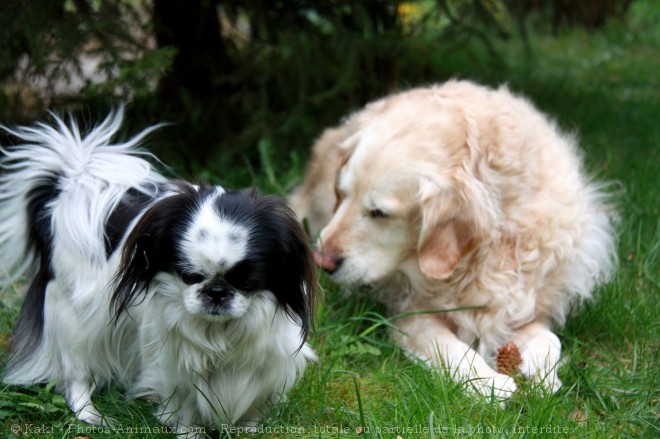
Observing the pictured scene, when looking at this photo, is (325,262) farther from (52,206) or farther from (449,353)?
(52,206)

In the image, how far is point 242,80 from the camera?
4.61 meters

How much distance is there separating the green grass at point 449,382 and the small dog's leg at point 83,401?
37mm

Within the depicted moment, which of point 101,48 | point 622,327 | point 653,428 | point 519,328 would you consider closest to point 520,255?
point 519,328

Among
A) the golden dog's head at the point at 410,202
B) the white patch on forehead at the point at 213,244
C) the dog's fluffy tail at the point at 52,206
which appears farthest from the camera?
the golden dog's head at the point at 410,202

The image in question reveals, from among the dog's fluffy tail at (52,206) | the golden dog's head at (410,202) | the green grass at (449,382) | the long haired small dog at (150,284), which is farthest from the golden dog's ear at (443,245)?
the dog's fluffy tail at (52,206)

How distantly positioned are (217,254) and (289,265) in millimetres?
247

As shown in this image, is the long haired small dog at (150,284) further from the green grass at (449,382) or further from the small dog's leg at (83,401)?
the green grass at (449,382)

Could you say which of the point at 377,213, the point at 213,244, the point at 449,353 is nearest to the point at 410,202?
the point at 377,213

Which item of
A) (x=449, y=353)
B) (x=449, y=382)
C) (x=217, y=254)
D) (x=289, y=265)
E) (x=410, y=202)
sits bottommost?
(x=449, y=353)

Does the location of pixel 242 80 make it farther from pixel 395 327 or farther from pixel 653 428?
pixel 653 428

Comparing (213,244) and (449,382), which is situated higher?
(213,244)

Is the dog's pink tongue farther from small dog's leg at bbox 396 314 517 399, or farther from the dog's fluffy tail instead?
the dog's fluffy tail

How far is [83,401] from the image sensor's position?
8.59 feet

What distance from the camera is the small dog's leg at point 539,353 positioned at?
273 cm
